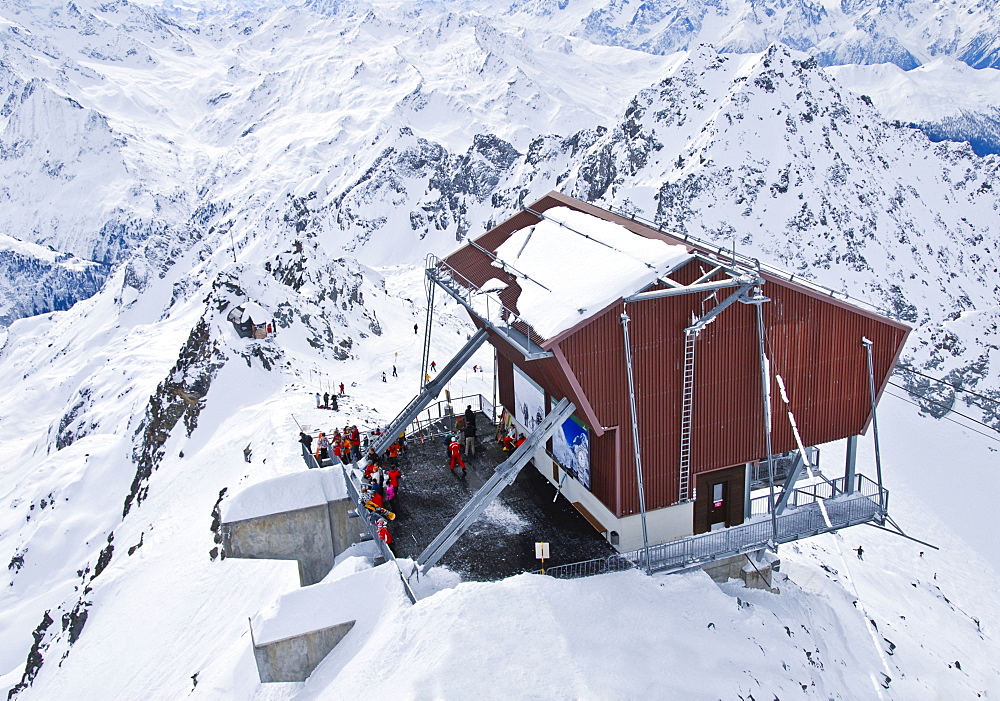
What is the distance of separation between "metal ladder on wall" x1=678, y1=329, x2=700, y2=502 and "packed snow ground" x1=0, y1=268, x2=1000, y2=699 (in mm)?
2572

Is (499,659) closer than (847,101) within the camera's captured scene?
Yes

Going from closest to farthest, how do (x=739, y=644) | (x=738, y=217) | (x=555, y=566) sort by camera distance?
(x=739, y=644) < (x=555, y=566) < (x=738, y=217)

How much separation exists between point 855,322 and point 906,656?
1079cm

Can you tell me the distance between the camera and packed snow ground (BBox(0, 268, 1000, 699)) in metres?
18.3

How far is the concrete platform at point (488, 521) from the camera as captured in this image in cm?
2241

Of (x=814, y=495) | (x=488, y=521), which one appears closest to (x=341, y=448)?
(x=488, y=521)

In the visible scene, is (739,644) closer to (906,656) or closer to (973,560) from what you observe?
(906,656)

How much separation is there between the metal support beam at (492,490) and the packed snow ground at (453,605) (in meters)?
0.71

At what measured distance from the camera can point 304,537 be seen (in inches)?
1032

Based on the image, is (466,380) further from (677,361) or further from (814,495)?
(677,361)

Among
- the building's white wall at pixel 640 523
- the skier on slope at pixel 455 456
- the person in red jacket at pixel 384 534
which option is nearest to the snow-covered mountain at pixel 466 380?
→ the building's white wall at pixel 640 523

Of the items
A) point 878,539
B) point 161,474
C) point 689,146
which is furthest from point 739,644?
point 689,146

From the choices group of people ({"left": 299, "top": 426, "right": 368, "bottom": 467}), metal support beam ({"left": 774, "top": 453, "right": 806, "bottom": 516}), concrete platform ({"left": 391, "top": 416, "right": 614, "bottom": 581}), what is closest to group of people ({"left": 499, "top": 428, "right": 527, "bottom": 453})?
concrete platform ({"left": 391, "top": 416, "right": 614, "bottom": 581})

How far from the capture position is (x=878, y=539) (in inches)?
1860
